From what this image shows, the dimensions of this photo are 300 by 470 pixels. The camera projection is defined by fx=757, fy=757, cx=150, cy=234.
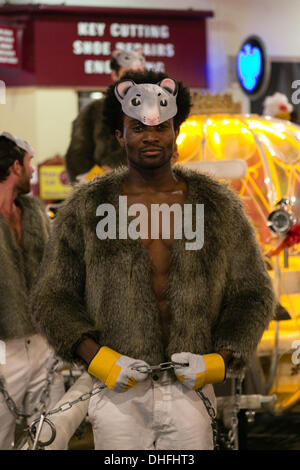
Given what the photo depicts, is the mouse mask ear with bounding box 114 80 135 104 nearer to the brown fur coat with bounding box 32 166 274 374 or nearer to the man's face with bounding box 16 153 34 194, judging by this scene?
the brown fur coat with bounding box 32 166 274 374

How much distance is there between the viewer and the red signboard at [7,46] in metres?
9.51

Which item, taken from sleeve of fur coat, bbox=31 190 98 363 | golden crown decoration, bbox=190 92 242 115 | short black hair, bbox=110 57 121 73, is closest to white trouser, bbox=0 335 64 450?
sleeve of fur coat, bbox=31 190 98 363

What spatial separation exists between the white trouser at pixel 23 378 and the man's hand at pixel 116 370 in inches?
53.3

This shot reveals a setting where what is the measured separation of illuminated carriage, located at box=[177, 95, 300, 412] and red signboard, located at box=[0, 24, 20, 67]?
4831 millimetres

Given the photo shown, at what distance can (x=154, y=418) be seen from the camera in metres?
2.32

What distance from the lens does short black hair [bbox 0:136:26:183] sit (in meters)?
3.87

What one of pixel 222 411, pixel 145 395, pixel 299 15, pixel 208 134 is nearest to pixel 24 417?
pixel 222 411

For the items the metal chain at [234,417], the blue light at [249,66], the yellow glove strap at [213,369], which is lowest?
the metal chain at [234,417]

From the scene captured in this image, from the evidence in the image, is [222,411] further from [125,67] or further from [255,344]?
[125,67]

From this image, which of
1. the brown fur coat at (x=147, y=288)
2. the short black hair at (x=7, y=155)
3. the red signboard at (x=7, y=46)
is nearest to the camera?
the brown fur coat at (x=147, y=288)

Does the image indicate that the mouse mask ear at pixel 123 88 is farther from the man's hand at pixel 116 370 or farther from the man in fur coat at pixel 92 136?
the man in fur coat at pixel 92 136

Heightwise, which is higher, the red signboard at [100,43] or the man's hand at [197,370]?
the red signboard at [100,43]

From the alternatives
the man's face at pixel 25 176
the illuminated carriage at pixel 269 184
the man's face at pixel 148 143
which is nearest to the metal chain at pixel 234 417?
the man's face at pixel 148 143

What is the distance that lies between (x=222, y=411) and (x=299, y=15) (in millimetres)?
7907
